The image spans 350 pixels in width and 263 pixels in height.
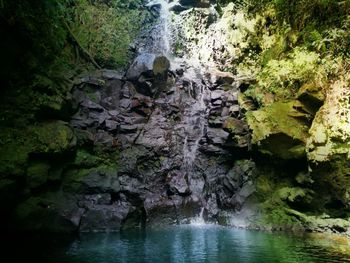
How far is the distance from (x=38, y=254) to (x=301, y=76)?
34.3 ft

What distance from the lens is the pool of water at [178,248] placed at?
28.1 ft

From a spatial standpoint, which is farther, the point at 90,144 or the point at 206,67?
the point at 206,67

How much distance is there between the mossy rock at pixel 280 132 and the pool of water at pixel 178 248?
9.94ft

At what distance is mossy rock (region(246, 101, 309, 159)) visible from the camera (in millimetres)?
13156

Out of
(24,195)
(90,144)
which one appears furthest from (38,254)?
(90,144)

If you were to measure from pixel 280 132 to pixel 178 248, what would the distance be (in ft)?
19.2

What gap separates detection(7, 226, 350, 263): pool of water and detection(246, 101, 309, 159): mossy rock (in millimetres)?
3031

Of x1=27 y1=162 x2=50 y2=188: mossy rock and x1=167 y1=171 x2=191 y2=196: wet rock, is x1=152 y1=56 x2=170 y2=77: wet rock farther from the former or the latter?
x1=27 y1=162 x2=50 y2=188: mossy rock

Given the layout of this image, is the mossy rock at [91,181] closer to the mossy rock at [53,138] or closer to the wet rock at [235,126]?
the mossy rock at [53,138]

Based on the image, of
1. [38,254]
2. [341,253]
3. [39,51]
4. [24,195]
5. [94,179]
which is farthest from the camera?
[94,179]

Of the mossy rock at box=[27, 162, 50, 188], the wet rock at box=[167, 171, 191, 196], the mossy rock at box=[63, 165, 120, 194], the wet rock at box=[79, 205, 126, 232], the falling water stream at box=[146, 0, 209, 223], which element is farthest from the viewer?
the falling water stream at box=[146, 0, 209, 223]

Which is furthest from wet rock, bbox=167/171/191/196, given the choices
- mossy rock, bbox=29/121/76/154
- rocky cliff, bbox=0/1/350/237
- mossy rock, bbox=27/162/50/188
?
mossy rock, bbox=27/162/50/188

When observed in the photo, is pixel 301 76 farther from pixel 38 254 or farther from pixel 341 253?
pixel 38 254

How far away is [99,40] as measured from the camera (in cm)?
1766
